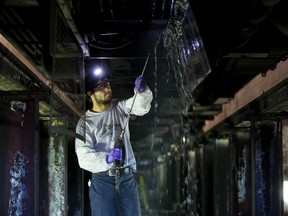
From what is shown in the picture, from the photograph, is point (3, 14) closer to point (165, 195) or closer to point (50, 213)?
point (50, 213)

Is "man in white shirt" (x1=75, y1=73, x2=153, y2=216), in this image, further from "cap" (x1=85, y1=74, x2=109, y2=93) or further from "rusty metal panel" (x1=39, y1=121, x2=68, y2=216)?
"rusty metal panel" (x1=39, y1=121, x2=68, y2=216)

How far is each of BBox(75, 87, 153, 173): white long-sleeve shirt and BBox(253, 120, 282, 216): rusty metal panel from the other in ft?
17.4

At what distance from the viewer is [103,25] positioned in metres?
6.09

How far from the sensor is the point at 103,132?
509 cm

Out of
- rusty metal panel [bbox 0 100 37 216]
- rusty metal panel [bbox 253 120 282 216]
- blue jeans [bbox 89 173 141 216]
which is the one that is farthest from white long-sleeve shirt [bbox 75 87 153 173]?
rusty metal panel [bbox 253 120 282 216]

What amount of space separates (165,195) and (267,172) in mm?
12461

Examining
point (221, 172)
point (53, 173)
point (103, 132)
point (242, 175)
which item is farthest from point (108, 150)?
point (221, 172)

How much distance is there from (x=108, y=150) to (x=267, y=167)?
5.90 meters

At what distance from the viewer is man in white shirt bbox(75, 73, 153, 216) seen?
16.1 ft

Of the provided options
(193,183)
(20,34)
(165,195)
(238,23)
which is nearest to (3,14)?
(20,34)

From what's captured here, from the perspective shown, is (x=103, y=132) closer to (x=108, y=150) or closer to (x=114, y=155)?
(x=108, y=150)

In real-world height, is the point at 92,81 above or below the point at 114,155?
above

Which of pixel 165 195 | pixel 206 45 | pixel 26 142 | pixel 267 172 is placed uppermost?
pixel 206 45

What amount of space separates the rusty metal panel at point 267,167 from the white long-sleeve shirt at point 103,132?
5.29m
